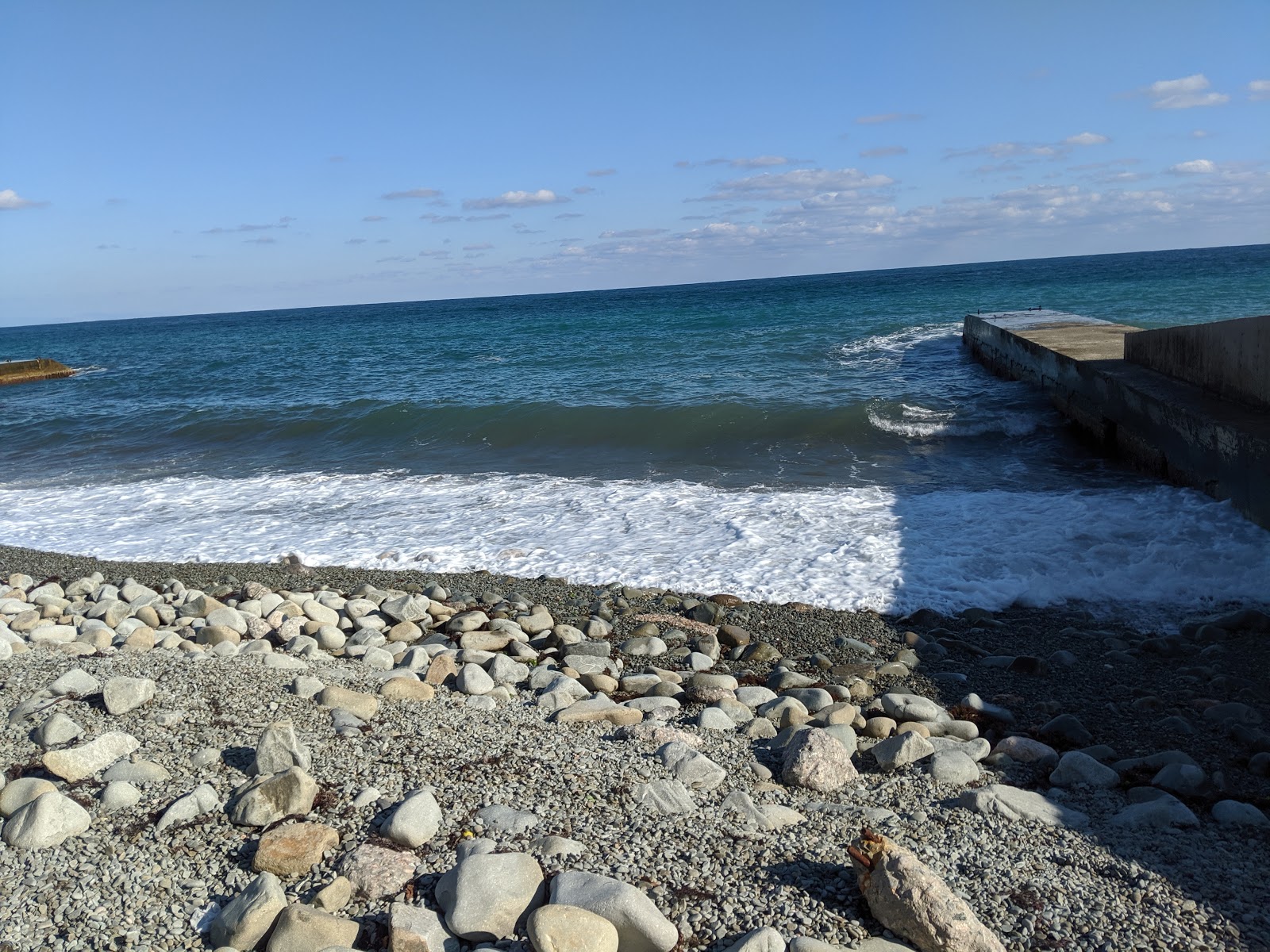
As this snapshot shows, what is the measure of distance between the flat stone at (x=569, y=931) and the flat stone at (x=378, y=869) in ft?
1.60

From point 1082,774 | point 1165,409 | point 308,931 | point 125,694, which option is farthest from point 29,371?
point 1082,774

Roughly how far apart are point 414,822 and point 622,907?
2.68 ft

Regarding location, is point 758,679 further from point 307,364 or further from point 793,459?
point 307,364

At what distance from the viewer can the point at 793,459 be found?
11305mm

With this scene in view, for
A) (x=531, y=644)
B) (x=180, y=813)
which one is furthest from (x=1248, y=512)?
(x=180, y=813)

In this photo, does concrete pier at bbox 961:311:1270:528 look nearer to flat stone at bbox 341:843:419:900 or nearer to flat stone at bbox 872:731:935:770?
flat stone at bbox 872:731:935:770

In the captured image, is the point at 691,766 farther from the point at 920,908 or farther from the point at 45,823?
the point at 45,823

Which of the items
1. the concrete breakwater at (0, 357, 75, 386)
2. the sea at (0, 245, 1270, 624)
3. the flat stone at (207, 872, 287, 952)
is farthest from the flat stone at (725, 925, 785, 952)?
the concrete breakwater at (0, 357, 75, 386)

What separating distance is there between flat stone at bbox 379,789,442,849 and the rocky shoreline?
1cm

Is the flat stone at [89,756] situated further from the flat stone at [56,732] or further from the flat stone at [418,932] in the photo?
the flat stone at [418,932]

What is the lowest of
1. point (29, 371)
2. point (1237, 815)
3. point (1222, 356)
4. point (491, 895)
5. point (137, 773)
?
point (1237, 815)

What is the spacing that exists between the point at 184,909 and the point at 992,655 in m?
4.24

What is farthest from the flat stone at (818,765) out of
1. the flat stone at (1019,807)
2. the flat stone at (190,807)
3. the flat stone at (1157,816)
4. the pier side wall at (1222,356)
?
the pier side wall at (1222,356)

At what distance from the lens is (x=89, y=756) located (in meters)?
3.39
